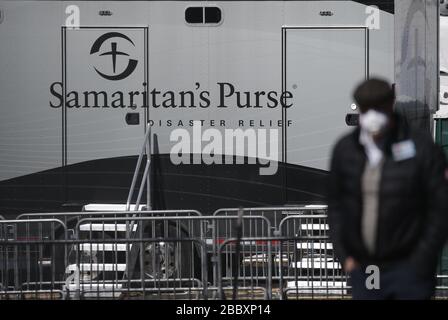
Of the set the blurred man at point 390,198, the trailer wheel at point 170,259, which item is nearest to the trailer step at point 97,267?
the trailer wheel at point 170,259

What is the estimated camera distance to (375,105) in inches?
195

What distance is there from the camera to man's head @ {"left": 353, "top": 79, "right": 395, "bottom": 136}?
Answer: 4.89m

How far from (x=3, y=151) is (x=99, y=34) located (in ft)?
5.72

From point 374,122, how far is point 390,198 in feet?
1.34

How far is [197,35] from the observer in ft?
34.3

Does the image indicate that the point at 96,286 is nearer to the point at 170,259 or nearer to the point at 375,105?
the point at 170,259

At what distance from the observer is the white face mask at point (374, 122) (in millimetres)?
4883

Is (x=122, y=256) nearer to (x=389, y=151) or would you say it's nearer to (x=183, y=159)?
(x=183, y=159)

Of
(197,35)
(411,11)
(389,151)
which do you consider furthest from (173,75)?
(389,151)

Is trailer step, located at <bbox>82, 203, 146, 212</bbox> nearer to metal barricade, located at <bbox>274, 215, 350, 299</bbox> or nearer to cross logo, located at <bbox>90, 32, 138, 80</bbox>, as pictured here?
cross logo, located at <bbox>90, 32, 138, 80</bbox>

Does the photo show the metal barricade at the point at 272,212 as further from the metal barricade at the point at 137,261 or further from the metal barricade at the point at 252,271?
the metal barricade at the point at 252,271

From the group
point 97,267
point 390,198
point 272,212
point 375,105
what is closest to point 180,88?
point 272,212

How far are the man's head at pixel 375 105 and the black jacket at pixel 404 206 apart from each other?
0.31 ft
